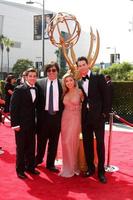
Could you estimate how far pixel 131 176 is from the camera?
612 cm

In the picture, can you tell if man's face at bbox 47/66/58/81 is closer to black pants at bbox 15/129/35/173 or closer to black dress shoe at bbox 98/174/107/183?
black pants at bbox 15/129/35/173

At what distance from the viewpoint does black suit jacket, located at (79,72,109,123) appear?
5.73 m

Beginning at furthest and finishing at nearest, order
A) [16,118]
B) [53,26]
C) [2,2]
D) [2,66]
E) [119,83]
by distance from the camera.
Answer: [2,2]
[2,66]
[119,83]
[53,26]
[16,118]

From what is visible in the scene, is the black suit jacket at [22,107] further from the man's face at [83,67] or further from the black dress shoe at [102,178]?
the black dress shoe at [102,178]

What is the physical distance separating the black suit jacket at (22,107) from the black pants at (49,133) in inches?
11.0

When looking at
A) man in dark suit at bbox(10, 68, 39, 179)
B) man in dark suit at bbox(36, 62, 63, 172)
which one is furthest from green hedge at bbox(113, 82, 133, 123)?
man in dark suit at bbox(10, 68, 39, 179)

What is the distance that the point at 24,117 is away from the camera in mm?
5883

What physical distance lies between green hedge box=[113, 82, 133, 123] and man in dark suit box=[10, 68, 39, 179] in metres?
7.88

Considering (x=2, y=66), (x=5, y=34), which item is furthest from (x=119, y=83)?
(x=5, y=34)

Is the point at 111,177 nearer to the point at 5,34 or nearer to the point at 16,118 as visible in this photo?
the point at 16,118

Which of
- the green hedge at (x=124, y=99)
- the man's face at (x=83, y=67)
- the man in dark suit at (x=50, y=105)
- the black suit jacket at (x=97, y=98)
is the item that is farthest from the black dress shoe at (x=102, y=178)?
the green hedge at (x=124, y=99)

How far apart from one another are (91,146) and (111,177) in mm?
576

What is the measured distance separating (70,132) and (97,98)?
2.40 ft

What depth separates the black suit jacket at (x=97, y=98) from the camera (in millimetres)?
5734
